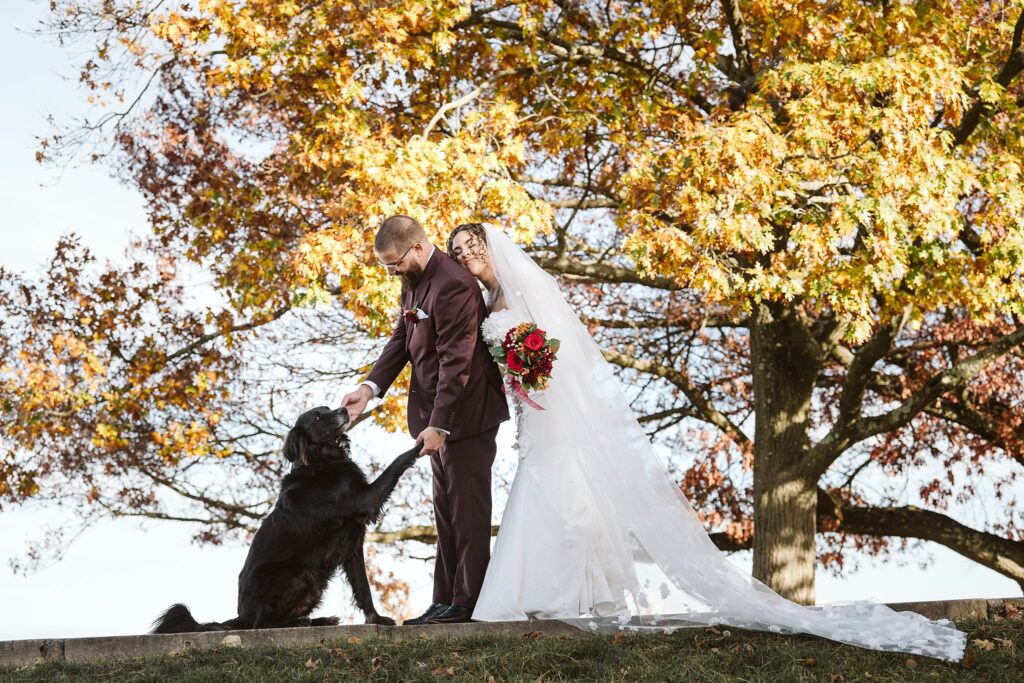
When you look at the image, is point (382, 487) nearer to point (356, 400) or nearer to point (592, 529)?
point (356, 400)

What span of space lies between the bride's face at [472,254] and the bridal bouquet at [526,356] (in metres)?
0.52

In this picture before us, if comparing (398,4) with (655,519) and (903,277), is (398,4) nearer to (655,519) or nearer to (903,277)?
(903,277)

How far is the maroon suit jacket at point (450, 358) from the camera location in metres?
5.56

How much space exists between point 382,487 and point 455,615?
99cm

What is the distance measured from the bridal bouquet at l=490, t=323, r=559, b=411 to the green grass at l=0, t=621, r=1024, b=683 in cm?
148

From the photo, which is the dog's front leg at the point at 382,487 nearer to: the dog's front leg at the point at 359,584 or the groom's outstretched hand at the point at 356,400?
the dog's front leg at the point at 359,584

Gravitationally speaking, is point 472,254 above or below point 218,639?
above

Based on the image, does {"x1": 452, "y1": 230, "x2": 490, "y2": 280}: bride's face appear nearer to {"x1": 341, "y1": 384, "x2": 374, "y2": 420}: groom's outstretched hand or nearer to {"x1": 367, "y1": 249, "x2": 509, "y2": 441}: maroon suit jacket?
{"x1": 367, "y1": 249, "x2": 509, "y2": 441}: maroon suit jacket

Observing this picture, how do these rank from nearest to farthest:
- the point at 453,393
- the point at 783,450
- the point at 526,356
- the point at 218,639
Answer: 1. the point at 218,639
2. the point at 453,393
3. the point at 526,356
4. the point at 783,450

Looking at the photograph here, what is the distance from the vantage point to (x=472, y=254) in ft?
19.9

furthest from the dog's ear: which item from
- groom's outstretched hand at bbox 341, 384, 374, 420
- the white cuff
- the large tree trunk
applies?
the large tree trunk

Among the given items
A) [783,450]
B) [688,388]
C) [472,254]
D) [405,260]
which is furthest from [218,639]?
[688,388]

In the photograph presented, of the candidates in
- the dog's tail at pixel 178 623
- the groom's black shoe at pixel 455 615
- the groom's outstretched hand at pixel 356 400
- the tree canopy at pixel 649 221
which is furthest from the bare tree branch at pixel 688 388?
the dog's tail at pixel 178 623

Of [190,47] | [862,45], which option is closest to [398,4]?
[190,47]
